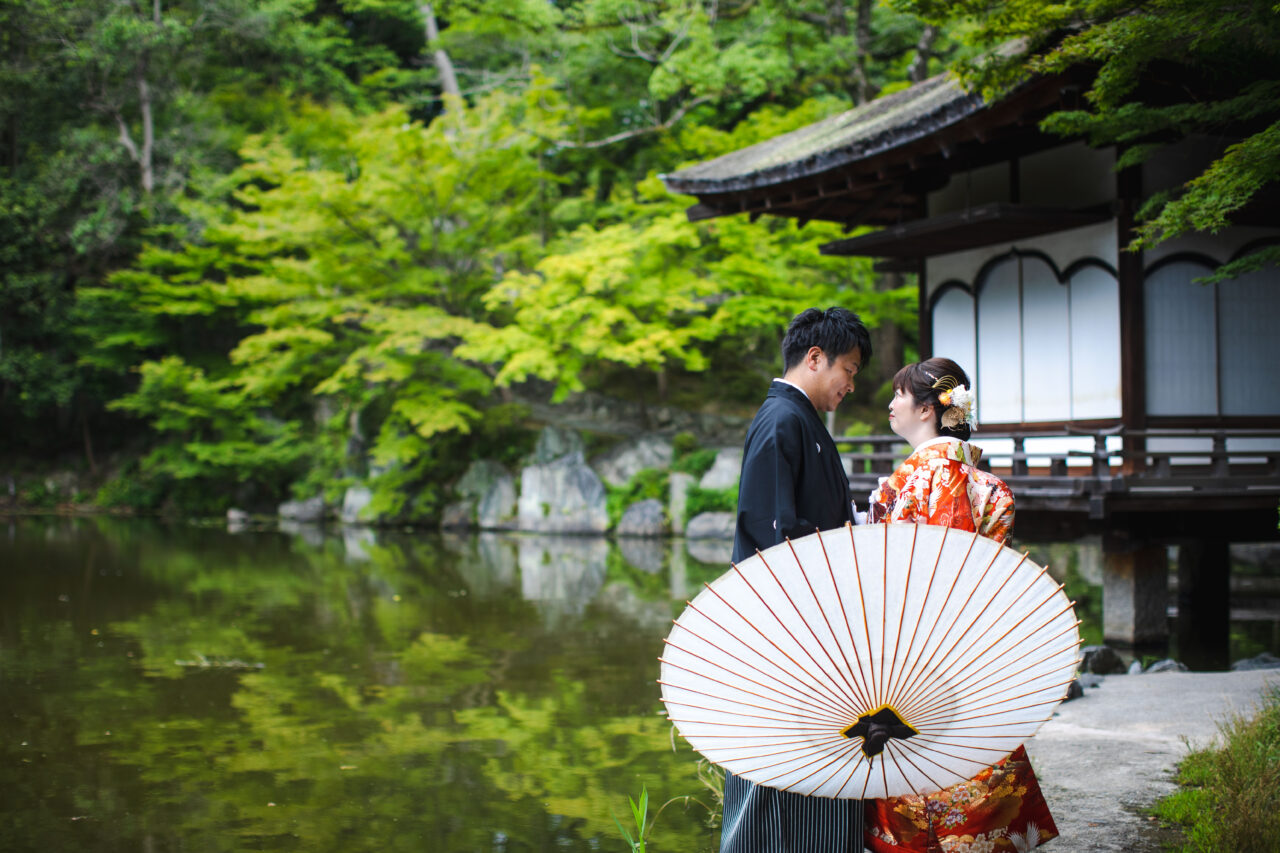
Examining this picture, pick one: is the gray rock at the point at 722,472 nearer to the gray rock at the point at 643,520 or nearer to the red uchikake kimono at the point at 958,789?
the gray rock at the point at 643,520

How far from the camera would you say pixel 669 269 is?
16.9m

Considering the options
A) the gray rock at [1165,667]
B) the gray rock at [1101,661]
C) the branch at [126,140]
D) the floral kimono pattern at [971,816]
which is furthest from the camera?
the branch at [126,140]

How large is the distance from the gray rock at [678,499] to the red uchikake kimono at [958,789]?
48.8 feet

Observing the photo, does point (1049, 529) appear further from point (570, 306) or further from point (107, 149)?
point (107, 149)

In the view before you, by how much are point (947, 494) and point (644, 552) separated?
13.1 metres

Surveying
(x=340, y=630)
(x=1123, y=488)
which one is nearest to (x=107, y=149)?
(x=340, y=630)

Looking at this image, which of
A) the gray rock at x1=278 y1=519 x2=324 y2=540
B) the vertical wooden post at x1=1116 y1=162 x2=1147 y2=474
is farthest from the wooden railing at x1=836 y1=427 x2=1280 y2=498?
the gray rock at x1=278 y1=519 x2=324 y2=540

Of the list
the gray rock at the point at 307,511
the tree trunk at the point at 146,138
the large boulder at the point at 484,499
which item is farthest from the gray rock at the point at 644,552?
the tree trunk at the point at 146,138

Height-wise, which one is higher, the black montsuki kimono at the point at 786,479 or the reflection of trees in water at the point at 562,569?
the black montsuki kimono at the point at 786,479

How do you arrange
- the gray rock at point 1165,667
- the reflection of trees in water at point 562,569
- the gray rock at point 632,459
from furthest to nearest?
the gray rock at point 632,459
the reflection of trees in water at point 562,569
the gray rock at point 1165,667

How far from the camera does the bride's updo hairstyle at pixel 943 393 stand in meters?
2.66

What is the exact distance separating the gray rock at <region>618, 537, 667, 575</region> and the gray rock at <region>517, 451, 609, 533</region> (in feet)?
3.05

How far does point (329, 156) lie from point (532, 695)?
1543 cm

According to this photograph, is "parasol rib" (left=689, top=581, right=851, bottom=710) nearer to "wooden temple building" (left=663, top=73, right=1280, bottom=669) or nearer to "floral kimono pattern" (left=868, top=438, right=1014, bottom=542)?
"floral kimono pattern" (left=868, top=438, right=1014, bottom=542)
